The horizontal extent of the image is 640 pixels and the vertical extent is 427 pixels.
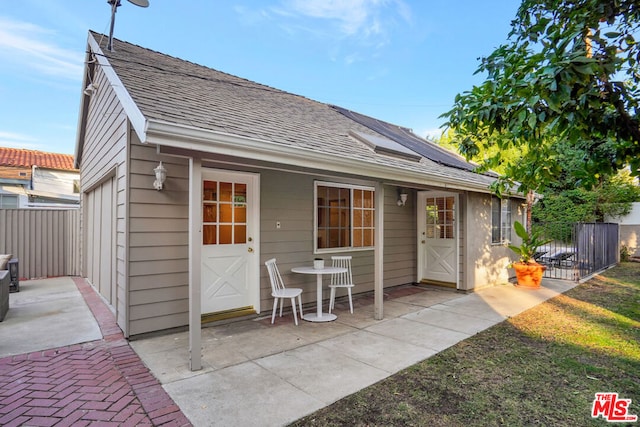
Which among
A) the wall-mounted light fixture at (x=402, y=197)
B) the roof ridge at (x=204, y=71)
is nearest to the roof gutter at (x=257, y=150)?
the wall-mounted light fixture at (x=402, y=197)

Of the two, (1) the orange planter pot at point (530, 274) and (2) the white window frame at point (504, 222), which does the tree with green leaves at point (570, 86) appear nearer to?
(1) the orange planter pot at point (530, 274)

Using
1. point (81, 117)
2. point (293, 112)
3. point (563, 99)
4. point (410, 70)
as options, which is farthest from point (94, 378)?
point (410, 70)

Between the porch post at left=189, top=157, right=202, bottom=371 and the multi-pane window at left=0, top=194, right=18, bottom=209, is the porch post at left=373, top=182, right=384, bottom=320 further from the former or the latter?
the multi-pane window at left=0, top=194, right=18, bottom=209

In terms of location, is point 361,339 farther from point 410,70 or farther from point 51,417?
point 410,70

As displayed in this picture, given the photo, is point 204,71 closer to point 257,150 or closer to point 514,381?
point 257,150

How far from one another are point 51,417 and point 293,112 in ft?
17.7

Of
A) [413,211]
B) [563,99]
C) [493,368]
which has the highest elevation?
[563,99]

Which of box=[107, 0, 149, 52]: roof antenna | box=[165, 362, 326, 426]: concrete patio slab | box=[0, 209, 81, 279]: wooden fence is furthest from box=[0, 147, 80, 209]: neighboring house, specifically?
box=[165, 362, 326, 426]: concrete patio slab

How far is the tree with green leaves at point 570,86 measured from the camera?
236 cm

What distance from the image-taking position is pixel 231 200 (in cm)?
502

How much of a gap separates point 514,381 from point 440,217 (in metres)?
4.83

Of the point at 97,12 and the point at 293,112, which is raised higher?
the point at 97,12

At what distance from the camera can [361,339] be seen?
4.29m
